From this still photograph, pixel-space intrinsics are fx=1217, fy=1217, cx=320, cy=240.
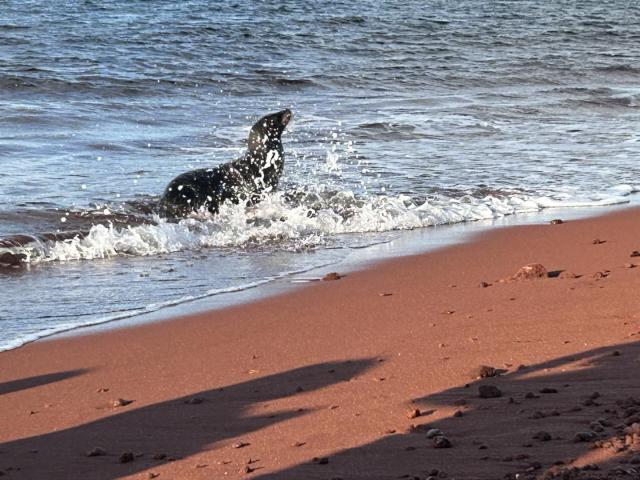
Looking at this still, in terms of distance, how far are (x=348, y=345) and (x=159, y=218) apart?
5.12 m

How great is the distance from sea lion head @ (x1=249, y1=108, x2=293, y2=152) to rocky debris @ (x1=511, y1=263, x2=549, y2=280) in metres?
5.28

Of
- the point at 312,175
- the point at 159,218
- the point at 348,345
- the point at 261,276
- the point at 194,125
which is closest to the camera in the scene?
the point at 348,345

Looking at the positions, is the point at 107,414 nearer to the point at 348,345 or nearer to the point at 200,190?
the point at 348,345

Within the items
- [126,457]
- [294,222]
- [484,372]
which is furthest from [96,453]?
[294,222]

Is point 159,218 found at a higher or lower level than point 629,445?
lower

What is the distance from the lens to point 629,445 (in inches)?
155

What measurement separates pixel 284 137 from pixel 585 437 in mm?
12191

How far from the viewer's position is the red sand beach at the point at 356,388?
4137mm

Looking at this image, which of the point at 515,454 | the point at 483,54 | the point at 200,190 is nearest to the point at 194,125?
the point at 200,190

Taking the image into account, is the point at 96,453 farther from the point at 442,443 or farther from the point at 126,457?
the point at 442,443

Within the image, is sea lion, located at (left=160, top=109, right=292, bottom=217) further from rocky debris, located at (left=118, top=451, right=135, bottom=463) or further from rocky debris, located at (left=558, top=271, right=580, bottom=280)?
rocky debris, located at (left=118, top=451, right=135, bottom=463)

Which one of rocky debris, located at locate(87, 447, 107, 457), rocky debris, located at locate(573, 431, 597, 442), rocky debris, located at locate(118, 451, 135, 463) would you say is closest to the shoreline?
rocky debris, located at locate(87, 447, 107, 457)

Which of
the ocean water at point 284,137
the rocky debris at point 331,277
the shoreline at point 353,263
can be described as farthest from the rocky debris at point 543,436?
the rocky debris at point 331,277

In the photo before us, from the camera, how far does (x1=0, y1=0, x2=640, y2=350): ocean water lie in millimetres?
9180
